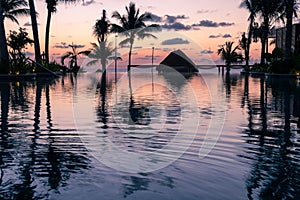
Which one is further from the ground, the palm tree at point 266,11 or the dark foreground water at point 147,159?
the palm tree at point 266,11

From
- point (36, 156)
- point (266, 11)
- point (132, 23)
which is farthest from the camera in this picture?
point (132, 23)

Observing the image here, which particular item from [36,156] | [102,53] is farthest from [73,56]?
[36,156]

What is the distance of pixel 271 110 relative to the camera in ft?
33.7

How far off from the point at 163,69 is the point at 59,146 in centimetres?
4908

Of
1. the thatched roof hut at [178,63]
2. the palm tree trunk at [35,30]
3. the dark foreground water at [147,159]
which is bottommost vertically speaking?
the dark foreground water at [147,159]

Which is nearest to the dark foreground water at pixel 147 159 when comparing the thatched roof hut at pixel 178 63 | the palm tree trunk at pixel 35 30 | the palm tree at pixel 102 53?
the palm tree trunk at pixel 35 30

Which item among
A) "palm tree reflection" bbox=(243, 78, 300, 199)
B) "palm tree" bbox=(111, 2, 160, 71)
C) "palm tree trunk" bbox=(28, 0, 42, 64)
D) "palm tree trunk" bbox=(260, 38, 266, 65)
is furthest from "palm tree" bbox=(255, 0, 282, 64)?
"palm tree reflection" bbox=(243, 78, 300, 199)

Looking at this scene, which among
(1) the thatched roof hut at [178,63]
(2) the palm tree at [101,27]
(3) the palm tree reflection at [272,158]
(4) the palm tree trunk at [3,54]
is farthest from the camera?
(1) the thatched roof hut at [178,63]

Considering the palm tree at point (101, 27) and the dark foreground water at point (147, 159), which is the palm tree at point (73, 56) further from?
the dark foreground water at point (147, 159)

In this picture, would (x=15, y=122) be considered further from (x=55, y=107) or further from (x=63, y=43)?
(x=63, y=43)

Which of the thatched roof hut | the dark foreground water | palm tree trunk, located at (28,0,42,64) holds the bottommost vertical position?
the dark foreground water

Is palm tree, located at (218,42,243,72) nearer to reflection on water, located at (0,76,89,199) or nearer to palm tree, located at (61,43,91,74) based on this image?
palm tree, located at (61,43,91,74)

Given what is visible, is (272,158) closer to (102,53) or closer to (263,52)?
(263,52)

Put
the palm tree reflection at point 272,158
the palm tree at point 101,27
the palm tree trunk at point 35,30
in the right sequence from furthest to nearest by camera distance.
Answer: the palm tree at point 101,27 → the palm tree trunk at point 35,30 → the palm tree reflection at point 272,158
